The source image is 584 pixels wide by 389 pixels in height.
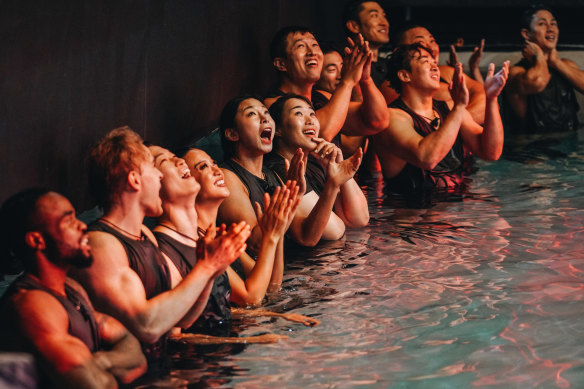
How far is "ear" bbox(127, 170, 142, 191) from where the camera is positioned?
3.77 meters

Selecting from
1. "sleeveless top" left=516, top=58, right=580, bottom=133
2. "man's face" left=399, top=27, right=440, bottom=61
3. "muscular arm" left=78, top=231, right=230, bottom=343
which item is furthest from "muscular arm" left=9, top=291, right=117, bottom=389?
"sleeveless top" left=516, top=58, right=580, bottom=133

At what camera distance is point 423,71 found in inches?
301

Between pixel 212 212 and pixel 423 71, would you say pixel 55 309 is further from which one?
pixel 423 71

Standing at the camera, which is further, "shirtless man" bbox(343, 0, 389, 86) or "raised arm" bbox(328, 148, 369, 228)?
"shirtless man" bbox(343, 0, 389, 86)

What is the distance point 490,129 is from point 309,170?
1.92 metres

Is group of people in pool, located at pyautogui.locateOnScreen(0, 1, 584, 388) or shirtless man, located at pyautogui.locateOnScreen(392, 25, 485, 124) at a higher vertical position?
shirtless man, located at pyautogui.locateOnScreen(392, 25, 485, 124)

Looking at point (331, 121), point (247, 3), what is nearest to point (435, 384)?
Result: point (331, 121)

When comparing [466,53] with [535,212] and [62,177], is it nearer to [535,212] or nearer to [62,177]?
[535,212]

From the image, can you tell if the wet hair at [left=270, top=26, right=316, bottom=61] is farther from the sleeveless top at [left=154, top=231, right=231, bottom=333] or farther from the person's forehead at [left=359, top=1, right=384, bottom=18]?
the sleeveless top at [left=154, top=231, right=231, bottom=333]

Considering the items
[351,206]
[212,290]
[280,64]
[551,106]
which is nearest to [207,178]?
[212,290]

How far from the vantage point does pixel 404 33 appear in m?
9.05

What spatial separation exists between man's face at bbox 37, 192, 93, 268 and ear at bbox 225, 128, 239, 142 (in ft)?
7.60

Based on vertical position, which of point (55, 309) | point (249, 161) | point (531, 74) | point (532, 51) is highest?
point (532, 51)

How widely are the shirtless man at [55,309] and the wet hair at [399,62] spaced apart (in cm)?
466
